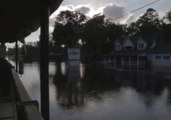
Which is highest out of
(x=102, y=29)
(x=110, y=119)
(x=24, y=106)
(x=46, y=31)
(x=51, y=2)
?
(x=102, y=29)

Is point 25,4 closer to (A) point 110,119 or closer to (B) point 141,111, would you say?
(A) point 110,119

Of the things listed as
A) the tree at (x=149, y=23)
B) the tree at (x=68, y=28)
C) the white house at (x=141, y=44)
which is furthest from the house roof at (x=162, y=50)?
the tree at (x=68, y=28)

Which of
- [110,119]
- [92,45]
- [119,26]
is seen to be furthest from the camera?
[119,26]

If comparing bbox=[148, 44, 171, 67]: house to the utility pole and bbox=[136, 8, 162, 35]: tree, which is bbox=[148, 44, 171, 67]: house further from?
the utility pole

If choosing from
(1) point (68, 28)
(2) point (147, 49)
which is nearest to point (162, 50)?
(2) point (147, 49)

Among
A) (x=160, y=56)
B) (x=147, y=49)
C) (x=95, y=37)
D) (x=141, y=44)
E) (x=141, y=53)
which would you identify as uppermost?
(x=95, y=37)

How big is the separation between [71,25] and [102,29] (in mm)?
15107

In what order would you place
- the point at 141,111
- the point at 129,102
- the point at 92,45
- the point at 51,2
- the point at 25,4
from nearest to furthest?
the point at 51,2 → the point at 25,4 → the point at 141,111 → the point at 129,102 → the point at 92,45

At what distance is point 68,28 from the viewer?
83625mm

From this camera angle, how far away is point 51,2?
3998mm

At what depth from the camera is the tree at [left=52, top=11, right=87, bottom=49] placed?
8050 cm

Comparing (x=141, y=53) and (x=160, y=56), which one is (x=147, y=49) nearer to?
(x=141, y=53)

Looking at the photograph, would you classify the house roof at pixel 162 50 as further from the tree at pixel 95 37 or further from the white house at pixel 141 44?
the tree at pixel 95 37

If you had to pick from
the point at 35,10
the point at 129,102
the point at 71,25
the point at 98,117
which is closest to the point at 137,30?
the point at 71,25
